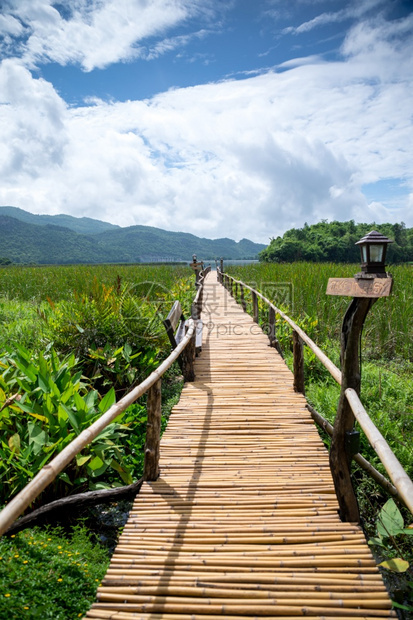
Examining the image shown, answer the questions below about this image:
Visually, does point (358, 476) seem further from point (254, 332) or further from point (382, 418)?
point (254, 332)

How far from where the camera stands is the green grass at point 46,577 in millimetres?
1749

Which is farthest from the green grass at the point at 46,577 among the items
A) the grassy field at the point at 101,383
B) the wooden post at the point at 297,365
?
the wooden post at the point at 297,365

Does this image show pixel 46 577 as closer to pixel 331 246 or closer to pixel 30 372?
pixel 30 372

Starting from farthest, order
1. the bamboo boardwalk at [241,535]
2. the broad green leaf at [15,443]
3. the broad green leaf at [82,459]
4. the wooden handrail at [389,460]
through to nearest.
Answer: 1. the broad green leaf at [15,443]
2. the broad green leaf at [82,459]
3. the bamboo boardwalk at [241,535]
4. the wooden handrail at [389,460]

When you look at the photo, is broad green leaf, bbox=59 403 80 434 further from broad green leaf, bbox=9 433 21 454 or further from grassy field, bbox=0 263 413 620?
broad green leaf, bbox=9 433 21 454

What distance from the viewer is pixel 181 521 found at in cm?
219

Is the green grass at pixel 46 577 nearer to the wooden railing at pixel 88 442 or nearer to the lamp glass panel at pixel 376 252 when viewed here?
the wooden railing at pixel 88 442

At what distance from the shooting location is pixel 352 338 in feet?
7.59

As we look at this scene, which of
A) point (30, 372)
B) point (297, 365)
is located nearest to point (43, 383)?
point (30, 372)

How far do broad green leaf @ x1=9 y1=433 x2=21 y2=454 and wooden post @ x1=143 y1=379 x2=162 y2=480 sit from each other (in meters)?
1.10

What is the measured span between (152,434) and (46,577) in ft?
3.00

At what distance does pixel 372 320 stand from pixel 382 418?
150 inches

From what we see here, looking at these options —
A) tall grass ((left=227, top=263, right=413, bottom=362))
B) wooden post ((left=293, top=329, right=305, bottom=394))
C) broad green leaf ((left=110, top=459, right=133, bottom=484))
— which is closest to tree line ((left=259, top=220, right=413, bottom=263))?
Answer: tall grass ((left=227, top=263, right=413, bottom=362))

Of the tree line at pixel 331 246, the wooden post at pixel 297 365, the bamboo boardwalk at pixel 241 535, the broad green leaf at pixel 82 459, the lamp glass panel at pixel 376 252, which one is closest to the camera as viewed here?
Answer: the bamboo boardwalk at pixel 241 535
